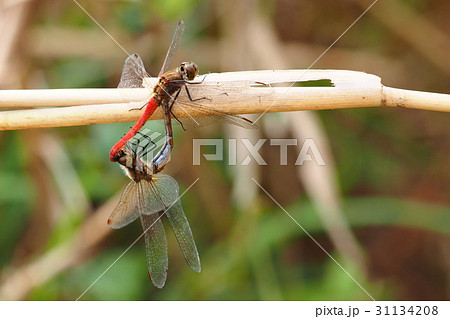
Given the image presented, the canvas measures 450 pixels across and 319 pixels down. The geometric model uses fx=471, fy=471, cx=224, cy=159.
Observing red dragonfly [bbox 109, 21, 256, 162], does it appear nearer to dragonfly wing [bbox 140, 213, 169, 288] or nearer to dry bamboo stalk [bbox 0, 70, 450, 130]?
dry bamboo stalk [bbox 0, 70, 450, 130]

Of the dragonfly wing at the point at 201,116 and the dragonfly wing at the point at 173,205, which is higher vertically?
the dragonfly wing at the point at 201,116

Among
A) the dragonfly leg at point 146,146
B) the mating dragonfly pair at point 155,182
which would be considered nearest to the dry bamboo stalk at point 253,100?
the mating dragonfly pair at point 155,182

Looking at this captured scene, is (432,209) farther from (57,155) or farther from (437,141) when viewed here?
(57,155)

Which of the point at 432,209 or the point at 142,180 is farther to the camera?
the point at 432,209

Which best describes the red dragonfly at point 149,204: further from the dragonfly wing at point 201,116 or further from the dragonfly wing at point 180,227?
the dragonfly wing at point 201,116

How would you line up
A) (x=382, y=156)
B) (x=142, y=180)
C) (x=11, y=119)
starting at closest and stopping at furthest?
(x=11, y=119) < (x=142, y=180) < (x=382, y=156)
